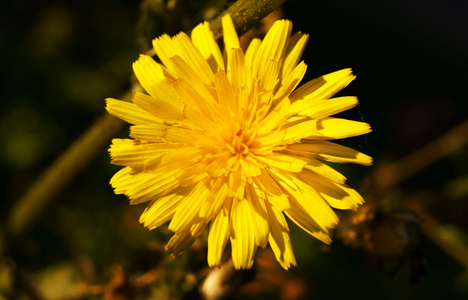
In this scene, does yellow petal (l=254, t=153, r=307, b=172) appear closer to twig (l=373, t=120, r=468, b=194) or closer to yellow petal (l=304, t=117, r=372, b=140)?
yellow petal (l=304, t=117, r=372, b=140)

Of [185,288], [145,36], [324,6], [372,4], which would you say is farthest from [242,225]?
[372,4]

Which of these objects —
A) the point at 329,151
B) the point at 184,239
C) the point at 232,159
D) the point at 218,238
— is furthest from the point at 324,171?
the point at 184,239

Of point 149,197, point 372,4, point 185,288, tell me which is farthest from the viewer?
point 372,4

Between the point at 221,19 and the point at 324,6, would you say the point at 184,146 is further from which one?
the point at 324,6

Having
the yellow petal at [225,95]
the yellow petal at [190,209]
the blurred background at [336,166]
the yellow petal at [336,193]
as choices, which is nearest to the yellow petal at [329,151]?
the yellow petal at [336,193]

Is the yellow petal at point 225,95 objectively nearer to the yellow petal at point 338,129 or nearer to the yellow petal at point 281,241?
the yellow petal at point 338,129

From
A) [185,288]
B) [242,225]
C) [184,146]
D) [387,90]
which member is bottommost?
[185,288]

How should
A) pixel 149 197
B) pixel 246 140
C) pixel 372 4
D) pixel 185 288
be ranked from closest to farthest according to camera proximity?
pixel 149 197 < pixel 246 140 < pixel 185 288 < pixel 372 4

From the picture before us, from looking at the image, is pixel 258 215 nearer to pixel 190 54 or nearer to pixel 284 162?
pixel 284 162
